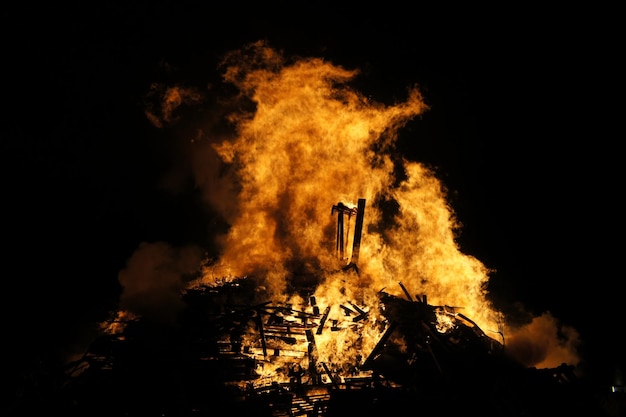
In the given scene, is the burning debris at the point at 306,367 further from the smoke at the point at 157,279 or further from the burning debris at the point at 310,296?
the smoke at the point at 157,279

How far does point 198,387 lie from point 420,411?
219 inches

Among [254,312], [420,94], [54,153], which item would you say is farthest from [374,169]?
[54,153]

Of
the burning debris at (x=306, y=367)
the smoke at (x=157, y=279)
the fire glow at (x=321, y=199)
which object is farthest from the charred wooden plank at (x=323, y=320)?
the smoke at (x=157, y=279)

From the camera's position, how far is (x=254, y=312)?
37.6 ft

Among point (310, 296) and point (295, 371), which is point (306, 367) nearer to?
point (295, 371)

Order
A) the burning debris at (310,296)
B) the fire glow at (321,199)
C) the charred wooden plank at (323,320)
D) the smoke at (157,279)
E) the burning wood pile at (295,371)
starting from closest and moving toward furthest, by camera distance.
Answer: the burning wood pile at (295,371), the burning debris at (310,296), the charred wooden plank at (323,320), the smoke at (157,279), the fire glow at (321,199)

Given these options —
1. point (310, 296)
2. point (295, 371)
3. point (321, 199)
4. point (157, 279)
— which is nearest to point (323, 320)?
point (310, 296)

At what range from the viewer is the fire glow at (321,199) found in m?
14.5

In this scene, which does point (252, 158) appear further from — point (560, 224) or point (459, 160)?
point (560, 224)

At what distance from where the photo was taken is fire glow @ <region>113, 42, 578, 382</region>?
1455 centimetres

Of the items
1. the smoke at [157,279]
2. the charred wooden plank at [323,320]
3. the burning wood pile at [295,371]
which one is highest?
the smoke at [157,279]

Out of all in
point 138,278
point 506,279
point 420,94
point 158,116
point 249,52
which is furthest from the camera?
point 506,279

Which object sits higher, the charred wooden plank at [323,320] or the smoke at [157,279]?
the smoke at [157,279]

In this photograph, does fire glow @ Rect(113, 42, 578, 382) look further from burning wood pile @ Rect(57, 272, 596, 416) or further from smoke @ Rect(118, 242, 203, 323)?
burning wood pile @ Rect(57, 272, 596, 416)
